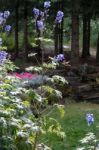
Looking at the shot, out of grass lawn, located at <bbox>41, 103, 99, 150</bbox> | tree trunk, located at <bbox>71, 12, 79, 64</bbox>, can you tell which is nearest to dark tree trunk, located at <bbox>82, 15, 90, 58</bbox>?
tree trunk, located at <bbox>71, 12, 79, 64</bbox>

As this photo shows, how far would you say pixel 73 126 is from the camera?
10250mm

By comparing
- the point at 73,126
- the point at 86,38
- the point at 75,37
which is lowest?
the point at 73,126

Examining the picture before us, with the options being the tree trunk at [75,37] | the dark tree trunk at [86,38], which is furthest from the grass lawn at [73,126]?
the dark tree trunk at [86,38]

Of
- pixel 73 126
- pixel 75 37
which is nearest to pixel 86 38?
pixel 75 37

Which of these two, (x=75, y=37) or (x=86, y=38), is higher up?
(x=86, y=38)

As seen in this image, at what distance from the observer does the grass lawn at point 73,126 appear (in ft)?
27.9

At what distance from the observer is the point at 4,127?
14.9 ft

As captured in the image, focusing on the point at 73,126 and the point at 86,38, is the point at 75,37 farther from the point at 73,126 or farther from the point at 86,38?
the point at 86,38

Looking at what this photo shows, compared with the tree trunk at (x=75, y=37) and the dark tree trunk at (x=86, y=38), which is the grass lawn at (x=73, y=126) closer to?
the tree trunk at (x=75, y=37)

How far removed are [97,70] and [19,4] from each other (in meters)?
8.76

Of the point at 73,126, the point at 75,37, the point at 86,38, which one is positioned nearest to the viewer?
the point at 73,126

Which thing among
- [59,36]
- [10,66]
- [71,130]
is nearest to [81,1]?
[59,36]

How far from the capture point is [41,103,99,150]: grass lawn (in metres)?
8.52

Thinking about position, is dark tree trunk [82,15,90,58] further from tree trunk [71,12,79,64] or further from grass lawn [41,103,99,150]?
grass lawn [41,103,99,150]
